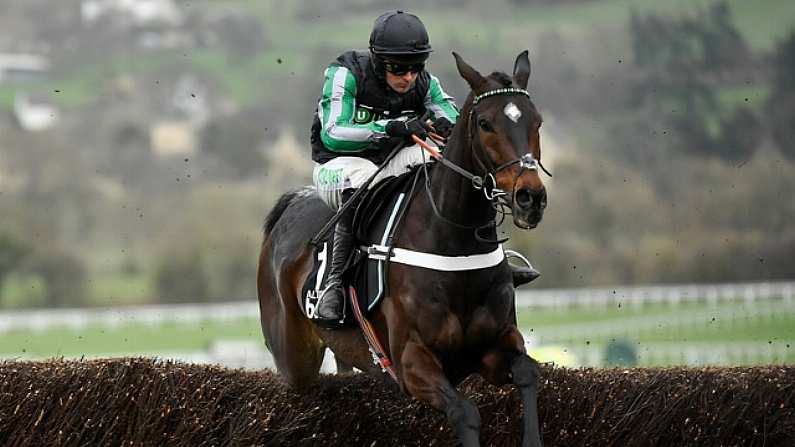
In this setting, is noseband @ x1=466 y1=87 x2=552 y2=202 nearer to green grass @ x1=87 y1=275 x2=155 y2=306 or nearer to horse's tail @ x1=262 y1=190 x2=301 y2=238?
horse's tail @ x1=262 y1=190 x2=301 y2=238

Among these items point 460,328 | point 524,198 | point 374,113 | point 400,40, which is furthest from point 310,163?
point 524,198

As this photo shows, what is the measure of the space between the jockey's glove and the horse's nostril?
1045 millimetres

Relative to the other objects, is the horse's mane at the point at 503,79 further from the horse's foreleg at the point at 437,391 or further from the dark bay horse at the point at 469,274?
the horse's foreleg at the point at 437,391

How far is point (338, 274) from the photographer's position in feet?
21.3

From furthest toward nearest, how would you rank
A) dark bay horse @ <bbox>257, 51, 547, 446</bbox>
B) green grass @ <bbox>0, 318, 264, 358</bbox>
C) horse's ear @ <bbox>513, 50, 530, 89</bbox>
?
1. green grass @ <bbox>0, 318, 264, 358</bbox>
2. horse's ear @ <bbox>513, 50, 530, 89</bbox>
3. dark bay horse @ <bbox>257, 51, 547, 446</bbox>

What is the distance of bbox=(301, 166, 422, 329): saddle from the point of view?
6238 mm

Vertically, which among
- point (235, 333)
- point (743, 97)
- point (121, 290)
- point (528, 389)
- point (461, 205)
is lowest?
point (121, 290)

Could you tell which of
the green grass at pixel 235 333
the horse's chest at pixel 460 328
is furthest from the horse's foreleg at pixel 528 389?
the green grass at pixel 235 333

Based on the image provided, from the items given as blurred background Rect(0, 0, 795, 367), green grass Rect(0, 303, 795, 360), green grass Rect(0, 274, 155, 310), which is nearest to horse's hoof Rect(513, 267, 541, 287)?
blurred background Rect(0, 0, 795, 367)

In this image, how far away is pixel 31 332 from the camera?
Result: 1358 inches

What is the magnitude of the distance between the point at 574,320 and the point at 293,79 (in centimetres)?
2541

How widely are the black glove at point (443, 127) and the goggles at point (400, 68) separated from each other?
0.26 m

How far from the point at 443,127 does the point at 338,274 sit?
32.3 inches

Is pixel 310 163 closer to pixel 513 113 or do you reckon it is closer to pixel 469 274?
pixel 469 274
